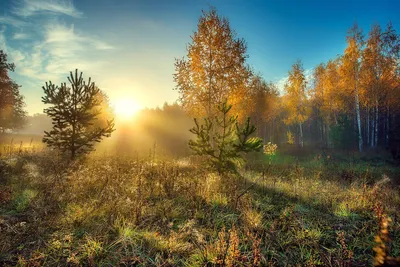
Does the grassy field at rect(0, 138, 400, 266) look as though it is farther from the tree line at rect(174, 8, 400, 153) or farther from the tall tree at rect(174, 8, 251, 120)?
the tall tree at rect(174, 8, 251, 120)

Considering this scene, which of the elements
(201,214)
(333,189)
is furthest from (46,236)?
(333,189)

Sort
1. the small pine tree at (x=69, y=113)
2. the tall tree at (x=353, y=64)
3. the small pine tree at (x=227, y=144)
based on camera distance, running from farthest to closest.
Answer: the tall tree at (x=353, y=64) → the small pine tree at (x=69, y=113) → the small pine tree at (x=227, y=144)

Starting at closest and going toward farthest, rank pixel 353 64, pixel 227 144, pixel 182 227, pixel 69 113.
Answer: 1. pixel 182 227
2. pixel 227 144
3. pixel 69 113
4. pixel 353 64

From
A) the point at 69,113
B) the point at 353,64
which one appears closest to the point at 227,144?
the point at 69,113

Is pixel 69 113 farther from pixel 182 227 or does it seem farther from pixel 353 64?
pixel 353 64

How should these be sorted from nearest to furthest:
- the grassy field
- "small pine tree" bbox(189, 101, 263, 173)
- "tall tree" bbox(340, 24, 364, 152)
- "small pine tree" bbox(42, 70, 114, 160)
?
the grassy field → "small pine tree" bbox(189, 101, 263, 173) → "small pine tree" bbox(42, 70, 114, 160) → "tall tree" bbox(340, 24, 364, 152)

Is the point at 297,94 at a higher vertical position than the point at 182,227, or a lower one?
higher

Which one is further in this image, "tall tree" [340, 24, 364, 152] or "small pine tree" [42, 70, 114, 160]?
"tall tree" [340, 24, 364, 152]

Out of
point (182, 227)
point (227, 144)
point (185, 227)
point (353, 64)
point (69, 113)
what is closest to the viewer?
point (185, 227)

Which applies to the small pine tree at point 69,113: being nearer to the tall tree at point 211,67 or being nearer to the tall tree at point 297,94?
the tall tree at point 211,67

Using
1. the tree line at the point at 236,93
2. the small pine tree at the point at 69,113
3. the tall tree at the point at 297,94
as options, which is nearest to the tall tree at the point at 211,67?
the tree line at the point at 236,93

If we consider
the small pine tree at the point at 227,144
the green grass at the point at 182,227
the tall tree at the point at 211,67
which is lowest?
the green grass at the point at 182,227

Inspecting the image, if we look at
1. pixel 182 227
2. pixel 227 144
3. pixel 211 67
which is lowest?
pixel 182 227

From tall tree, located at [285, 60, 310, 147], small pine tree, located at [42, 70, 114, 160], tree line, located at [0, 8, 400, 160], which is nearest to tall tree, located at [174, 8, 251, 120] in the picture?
tree line, located at [0, 8, 400, 160]
